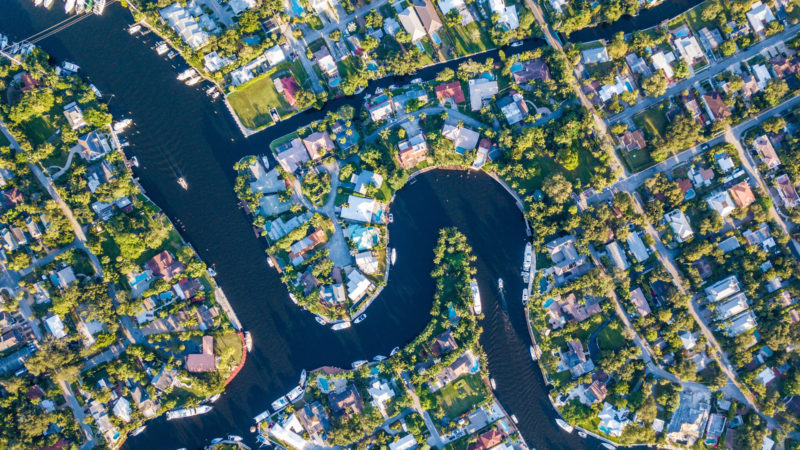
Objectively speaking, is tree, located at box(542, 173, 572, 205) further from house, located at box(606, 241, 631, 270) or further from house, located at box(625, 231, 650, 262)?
house, located at box(625, 231, 650, 262)

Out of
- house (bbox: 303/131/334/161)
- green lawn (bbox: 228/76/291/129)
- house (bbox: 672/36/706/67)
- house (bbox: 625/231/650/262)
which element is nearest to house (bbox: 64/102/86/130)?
green lawn (bbox: 228/76/291/129)

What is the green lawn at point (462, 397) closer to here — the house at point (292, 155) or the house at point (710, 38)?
the house at point (292, 155)

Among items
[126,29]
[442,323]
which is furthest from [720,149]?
[126,29]

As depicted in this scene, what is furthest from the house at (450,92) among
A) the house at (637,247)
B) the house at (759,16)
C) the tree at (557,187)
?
the house at (759,16)

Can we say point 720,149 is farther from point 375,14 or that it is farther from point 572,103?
point 375,14

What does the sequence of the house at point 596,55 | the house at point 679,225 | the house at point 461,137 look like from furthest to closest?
the house at point 596,55
the house at point 461,137
the house at point 679,225
